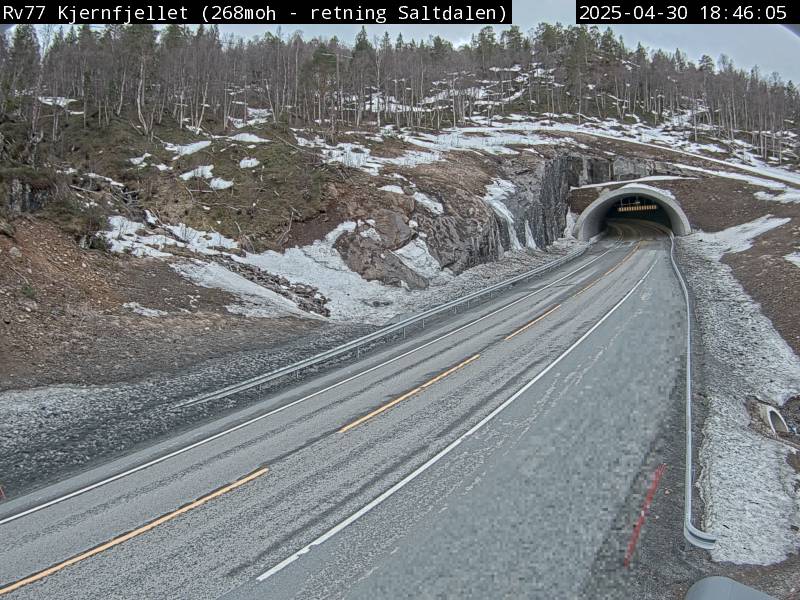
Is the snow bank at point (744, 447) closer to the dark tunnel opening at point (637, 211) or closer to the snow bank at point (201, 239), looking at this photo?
the snow bank at point (201, 239)

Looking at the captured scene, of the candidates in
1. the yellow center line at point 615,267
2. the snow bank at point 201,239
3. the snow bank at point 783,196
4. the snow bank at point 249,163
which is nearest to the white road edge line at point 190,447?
the yellow center line at point 615,267

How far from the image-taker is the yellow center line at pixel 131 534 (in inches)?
261

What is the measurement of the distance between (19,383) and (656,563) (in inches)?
589

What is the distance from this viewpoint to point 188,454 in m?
10.7

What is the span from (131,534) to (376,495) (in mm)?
3770

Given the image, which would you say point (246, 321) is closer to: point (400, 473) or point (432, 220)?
point (400, 473)

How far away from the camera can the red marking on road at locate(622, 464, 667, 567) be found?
21.8 ft

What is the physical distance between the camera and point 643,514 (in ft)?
24.7

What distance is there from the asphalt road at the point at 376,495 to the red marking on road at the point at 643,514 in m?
0.34

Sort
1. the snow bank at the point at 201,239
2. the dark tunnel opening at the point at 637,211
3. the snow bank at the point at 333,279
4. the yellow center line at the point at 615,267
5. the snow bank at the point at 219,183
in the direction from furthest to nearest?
1. the dark tunnel opening at the point at 637,211
2. the snow bank at the point at 219,183
3. the yellow center line at the point at 615,267
4. the snow bank at the point at 201,239
5. the snow bank at the point at 333,279

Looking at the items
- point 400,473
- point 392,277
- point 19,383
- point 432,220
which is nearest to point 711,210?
point 432,220

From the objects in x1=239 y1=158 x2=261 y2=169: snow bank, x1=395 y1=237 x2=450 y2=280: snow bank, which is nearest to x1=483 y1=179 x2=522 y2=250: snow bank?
x1=395 y1=237 x2=450 y2=280: snow bank

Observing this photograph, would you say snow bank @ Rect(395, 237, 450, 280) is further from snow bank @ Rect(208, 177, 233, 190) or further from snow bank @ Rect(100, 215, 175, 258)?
snow bank @ Rect(208, 177, 233, 190)

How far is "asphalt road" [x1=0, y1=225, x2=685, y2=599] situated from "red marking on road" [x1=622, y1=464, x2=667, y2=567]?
13.6 inches
